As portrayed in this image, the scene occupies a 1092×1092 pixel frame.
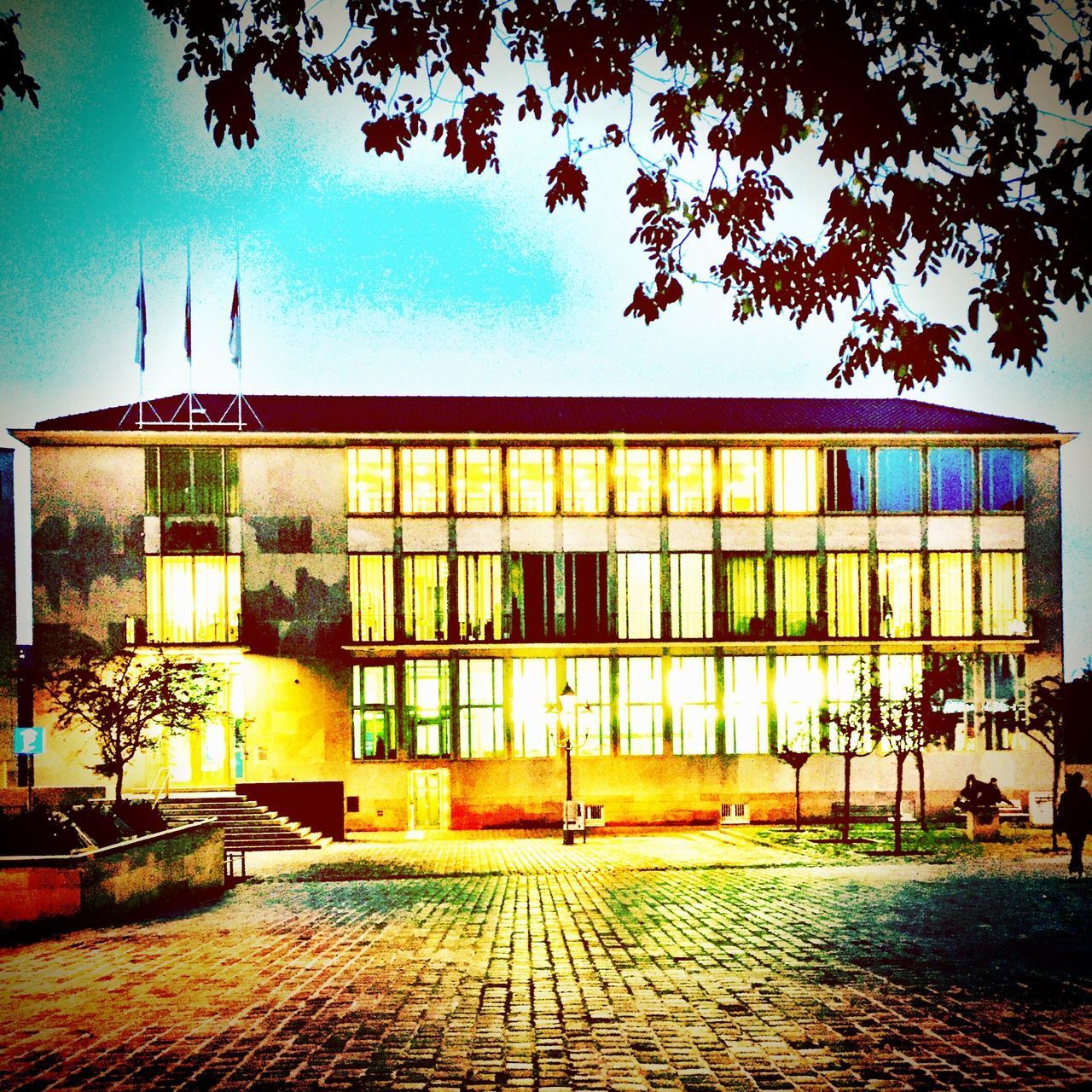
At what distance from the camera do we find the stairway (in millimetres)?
31094

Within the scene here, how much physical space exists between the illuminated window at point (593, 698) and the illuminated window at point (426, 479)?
19.9 ft

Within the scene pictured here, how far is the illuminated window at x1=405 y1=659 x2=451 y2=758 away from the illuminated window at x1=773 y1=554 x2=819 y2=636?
10084 millimetres

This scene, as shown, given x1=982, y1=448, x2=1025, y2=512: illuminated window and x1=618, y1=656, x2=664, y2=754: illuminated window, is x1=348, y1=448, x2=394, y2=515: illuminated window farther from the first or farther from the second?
x1=982, y1=448, x2=1025, y2=512: illuminated window

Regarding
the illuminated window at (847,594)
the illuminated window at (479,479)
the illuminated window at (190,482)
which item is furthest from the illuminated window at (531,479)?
the illuminated window at (847,594)

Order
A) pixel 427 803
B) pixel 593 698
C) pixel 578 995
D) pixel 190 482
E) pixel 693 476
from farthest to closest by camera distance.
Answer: pixel 693 476
pixel 593 698
pixel 427 803
pixel 190 482
pixel 578 995

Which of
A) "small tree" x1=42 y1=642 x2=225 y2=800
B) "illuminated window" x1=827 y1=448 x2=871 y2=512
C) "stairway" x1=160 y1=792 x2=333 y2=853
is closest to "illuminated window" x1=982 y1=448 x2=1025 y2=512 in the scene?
"illuminated window" x1=827 y1=448 x2=871 y2=512

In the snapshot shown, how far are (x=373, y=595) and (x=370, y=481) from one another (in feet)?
10.9

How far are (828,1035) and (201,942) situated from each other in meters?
7.46

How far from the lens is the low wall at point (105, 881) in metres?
14.6

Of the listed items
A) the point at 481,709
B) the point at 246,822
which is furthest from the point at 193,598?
the point at 481,709

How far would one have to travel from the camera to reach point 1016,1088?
6887mm

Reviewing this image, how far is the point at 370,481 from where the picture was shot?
37.1 meters

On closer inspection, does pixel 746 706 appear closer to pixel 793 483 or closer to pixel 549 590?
pixel 549 590

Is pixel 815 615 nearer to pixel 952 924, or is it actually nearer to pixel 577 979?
pixel 952 924
